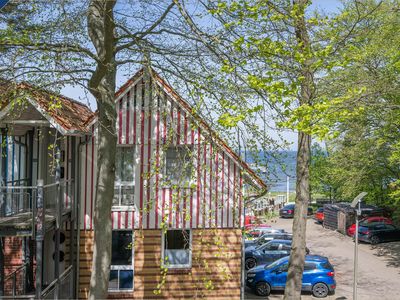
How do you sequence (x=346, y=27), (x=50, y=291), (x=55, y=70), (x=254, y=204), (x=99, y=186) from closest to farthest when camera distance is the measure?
(x=55, y=70)
(x=99, y=186)
(x=50, y=291)
(x=254, y=204)
(x=346, y=27)

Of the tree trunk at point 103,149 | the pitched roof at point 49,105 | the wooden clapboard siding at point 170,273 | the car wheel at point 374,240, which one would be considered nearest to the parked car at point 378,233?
the car wheel at point 374,240

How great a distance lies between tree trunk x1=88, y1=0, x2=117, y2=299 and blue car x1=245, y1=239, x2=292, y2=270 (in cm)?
1430

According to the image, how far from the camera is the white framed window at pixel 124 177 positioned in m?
14.5

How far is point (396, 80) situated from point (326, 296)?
1098 centimetres

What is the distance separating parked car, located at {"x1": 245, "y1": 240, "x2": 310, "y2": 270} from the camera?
23906mm

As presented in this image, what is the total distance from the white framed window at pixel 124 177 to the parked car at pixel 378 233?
21.6m

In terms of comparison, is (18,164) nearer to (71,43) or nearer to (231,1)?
(71,43)

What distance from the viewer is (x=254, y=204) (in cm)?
1338

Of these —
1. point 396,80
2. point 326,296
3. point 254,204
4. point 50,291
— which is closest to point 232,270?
point 254,204

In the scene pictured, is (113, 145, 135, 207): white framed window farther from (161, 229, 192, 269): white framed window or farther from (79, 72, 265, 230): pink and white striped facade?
(161, 229, 192, 269): white framed window

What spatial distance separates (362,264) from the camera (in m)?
25.6

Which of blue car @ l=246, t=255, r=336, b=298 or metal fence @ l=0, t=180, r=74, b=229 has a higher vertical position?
metal fence @ l=0, t=180, r=74, b=229

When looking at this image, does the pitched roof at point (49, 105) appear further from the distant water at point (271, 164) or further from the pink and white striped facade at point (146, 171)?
the distant water at point (271, 164)

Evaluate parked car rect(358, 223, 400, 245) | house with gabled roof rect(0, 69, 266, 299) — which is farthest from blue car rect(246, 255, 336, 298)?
parked car rect(358, 223, 400, 245)
